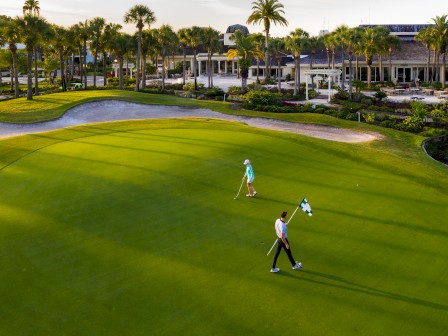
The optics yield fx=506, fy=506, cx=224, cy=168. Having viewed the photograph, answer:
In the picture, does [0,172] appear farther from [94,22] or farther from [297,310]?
[94,22]

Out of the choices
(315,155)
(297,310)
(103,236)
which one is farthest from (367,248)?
(315,155)

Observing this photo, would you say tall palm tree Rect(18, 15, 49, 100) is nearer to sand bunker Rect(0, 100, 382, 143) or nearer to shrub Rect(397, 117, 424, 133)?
sand bunker Rect(0, 100, 382, 143)

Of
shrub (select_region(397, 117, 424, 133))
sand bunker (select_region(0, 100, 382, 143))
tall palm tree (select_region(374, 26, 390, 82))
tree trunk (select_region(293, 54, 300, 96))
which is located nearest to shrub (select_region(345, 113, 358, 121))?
shrub (select_region(397, 117, 424, 133))

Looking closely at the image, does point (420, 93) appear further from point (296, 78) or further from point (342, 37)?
point (296, 78)

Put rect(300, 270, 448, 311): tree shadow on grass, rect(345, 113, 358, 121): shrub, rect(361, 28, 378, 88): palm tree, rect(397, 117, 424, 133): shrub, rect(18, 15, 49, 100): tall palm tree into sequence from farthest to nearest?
rect(361, 28, 378, 88): palm tree < rect(18, 15, 49, 100): tall palm tree < rect(345, 113, 358, 121): shrub < rect(397, 117, 424, 133): shrub < rect(300, 270, 448, 311): tree shadow on grass

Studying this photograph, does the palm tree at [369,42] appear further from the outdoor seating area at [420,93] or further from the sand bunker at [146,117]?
the sand bunker at [146,117]

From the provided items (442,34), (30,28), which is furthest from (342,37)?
(30,28)

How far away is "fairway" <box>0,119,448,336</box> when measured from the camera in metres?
11.9

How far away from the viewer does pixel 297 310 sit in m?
12.2

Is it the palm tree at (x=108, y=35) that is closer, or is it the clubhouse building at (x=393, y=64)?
the palm tree at (x=108, y=35)

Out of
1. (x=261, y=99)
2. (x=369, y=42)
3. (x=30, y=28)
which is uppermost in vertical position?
(x=369, y=42)

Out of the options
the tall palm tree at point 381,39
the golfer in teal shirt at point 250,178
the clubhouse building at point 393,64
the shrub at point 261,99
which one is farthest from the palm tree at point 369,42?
the golfer in teal shirt at point 250,178

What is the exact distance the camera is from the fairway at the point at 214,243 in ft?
39.1

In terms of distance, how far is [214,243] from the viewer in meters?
15.9
